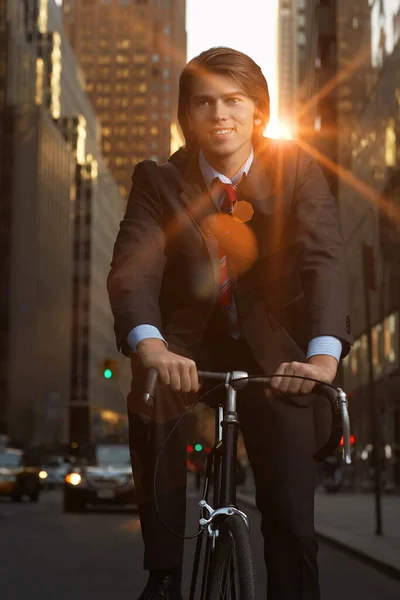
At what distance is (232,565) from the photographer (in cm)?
320

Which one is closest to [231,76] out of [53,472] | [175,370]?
[175,370]

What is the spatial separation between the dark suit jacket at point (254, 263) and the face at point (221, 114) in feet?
0.32

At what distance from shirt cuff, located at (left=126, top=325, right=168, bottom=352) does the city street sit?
202 inches

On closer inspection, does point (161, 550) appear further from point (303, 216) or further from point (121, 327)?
point (303, 216)

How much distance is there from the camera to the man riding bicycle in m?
3.44

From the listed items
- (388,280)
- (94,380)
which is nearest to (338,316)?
(388,280)

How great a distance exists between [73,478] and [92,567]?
13.4 m

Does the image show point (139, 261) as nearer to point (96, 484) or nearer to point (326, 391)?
point (326, 391)

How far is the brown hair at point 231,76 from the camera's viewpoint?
3758 mm

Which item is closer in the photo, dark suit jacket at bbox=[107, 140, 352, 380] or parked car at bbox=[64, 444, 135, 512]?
dark suit jacket at bbox=[107, 140, 352, 380]

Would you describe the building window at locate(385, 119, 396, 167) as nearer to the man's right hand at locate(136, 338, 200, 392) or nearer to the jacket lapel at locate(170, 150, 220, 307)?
the jacket lapel at locate(170, 150, 220, 307)

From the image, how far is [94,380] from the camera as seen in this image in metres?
133

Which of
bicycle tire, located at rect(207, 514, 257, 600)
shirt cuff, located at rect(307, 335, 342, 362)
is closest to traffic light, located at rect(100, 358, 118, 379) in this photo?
shirt cuff, located at rect(307, 335, 342, 362)

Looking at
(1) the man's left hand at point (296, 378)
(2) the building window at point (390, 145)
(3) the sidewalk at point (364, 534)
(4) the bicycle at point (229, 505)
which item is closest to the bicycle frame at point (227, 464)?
(4) the bicycle at point (229, 505)
